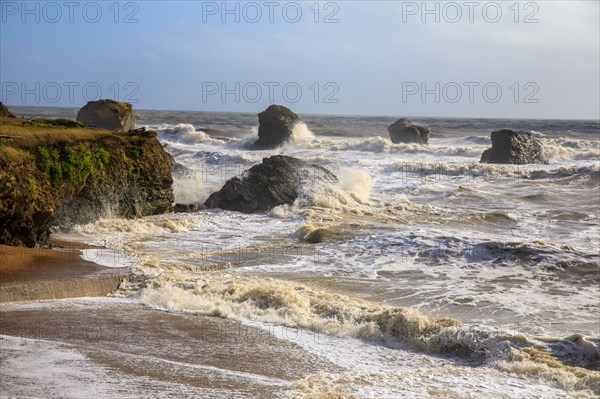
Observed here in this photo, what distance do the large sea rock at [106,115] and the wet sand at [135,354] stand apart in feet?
77.6

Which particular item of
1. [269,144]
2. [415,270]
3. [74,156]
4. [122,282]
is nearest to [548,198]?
[415,270]

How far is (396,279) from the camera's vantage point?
11.3 metres

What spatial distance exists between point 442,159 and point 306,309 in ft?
98.9

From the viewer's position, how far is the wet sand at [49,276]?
838 cm

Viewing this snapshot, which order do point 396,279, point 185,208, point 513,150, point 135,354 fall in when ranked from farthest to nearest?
point 513,150 → point 185,208 → point 396,279 → point 135,354

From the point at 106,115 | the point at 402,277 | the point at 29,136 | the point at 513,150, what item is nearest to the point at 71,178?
the point at 29,136

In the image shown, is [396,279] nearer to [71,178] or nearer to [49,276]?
[49,276]

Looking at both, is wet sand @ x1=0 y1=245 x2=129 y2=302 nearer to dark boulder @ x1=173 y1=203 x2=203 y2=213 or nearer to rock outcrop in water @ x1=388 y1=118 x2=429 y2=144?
dark boulder @ x1=173 y1=203 x2=203 y2=213

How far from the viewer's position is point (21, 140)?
1227cm

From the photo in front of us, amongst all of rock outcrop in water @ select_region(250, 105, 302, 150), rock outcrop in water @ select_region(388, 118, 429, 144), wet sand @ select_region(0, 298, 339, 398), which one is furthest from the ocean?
rock outcrop in water @ select_region(388, 118, 429, 144)

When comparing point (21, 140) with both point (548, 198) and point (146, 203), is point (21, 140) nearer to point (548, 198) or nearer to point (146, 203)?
point (146, 203)

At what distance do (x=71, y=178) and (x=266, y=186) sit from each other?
233 inches

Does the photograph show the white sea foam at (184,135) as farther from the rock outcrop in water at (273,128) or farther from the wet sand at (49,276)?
the wet sand at (49,276)

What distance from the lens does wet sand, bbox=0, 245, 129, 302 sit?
8.38 m
